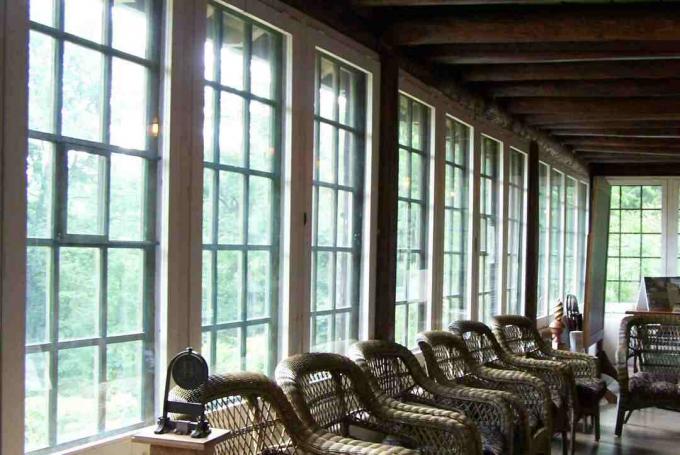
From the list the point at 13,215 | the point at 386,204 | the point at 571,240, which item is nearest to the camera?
the point at 13,215

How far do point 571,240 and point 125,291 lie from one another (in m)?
9.04

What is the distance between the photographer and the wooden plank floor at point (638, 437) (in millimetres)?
5801

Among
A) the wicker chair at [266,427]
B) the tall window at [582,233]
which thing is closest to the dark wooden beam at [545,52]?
the wicker chair at [266,427]

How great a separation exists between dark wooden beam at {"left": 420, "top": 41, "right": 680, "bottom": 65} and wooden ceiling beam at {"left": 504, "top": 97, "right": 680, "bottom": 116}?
184 centimetres

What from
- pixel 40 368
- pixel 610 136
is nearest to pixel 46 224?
pixel 40 368

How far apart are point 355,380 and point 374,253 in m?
1.26

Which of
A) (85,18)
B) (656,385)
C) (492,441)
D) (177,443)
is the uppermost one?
(85,18)

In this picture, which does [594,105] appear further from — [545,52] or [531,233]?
[545,52]

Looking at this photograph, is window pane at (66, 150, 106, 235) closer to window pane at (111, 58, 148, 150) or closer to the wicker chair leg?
window pane at (111, 58, 148, 150)

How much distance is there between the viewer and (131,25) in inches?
115

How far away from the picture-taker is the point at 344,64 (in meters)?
4.55

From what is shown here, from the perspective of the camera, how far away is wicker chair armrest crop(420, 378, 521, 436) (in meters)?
4.03

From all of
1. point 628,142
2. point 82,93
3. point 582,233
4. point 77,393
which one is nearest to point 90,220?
point 82,93

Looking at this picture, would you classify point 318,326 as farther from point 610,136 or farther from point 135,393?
point 610,136
